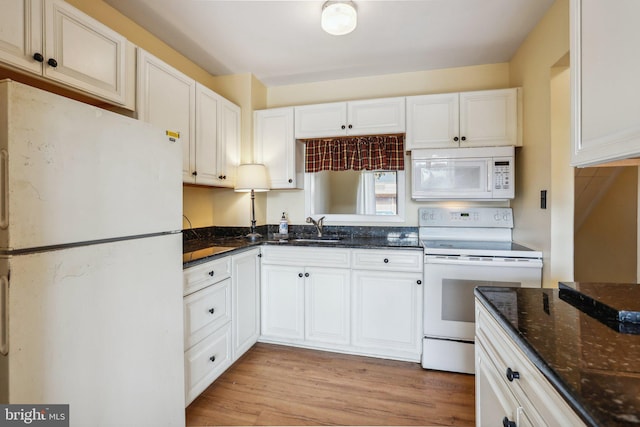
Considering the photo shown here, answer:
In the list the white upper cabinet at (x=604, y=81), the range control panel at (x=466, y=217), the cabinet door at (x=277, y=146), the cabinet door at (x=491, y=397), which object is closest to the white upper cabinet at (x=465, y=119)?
the range control panel at (x=466, y=217)

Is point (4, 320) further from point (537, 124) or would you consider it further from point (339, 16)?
point (537, 124)

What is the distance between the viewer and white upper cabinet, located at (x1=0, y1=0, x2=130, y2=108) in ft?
3.97

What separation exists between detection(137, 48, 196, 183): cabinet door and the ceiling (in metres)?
0.39

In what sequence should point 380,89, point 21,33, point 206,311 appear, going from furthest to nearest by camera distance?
point 380,89, point 206,311, point 21,33

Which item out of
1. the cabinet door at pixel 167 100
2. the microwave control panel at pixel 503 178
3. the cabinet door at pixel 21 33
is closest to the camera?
the cabinet door at pixel 21 33

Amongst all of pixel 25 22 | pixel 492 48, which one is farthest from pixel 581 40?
pixel 25 22

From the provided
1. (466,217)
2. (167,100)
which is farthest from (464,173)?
(167,100)

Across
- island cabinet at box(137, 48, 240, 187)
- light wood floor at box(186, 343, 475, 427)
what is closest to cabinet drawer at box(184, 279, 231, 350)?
light wood floor at box(186, 343, 475, 427)

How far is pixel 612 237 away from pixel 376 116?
101 inches

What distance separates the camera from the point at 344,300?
240cm

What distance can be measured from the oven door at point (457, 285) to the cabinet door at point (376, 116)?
1.20 metres

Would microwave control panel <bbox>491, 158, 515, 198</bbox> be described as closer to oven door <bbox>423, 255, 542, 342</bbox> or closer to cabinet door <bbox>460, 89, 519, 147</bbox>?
cabinet door <bbox>460, 89, 519, 147</bbox>

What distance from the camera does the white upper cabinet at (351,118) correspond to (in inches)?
102

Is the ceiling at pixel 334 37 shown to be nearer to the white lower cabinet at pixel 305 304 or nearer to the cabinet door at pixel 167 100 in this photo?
the cabinet door at pixel 167 100
